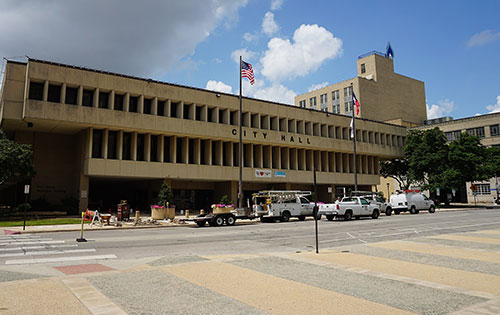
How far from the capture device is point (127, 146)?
37625 millimetres

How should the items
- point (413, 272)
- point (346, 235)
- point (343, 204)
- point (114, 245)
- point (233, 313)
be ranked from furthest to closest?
point (343, 204) → point (346, 235) → point (114, 245) → point (413, 272) → point (233, 313)

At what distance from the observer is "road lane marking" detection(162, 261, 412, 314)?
569 centimetres

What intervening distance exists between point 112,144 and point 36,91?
820 centimetres

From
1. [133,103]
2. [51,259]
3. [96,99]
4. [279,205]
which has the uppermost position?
[133,103]

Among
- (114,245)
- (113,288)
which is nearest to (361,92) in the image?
(114,245)

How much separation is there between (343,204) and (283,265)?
19.5m

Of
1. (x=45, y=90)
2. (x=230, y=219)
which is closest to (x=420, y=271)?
(x=230, y=219)

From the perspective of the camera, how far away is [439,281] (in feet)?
25.5

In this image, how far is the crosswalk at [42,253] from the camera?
36.1 ft

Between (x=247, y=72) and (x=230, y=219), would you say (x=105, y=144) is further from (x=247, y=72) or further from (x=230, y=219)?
(x=230, y=219)

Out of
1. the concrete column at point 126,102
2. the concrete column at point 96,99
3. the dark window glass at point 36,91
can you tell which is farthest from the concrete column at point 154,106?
the dark window glass at point 36,91

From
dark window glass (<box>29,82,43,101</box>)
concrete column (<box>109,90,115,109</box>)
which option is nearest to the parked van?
concrete column (<box>109,90,115,109</box>)

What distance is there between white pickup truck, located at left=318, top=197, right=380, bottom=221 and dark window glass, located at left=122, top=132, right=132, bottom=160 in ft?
68.2

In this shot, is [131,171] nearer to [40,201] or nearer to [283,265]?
[40,201]
